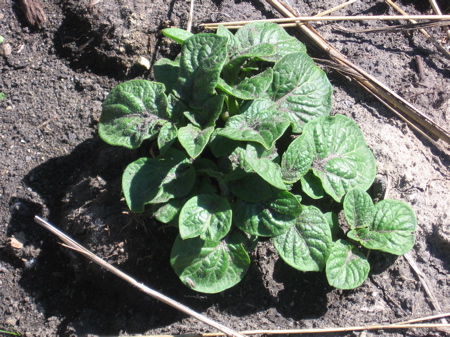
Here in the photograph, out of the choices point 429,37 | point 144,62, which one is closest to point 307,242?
point 144,62

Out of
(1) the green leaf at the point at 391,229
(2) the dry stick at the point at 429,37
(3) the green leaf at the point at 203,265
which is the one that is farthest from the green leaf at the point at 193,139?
(2) the dry stick at the point at 429,37

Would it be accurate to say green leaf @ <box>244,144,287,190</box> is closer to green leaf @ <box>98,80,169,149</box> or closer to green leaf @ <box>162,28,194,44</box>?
green leaf @ <box>98,80,169,149</box>

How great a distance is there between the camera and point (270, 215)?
1.89 m

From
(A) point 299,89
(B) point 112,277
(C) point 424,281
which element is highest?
(A) point 299,89

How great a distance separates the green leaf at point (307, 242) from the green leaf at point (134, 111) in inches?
27.8

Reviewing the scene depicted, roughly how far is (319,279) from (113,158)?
3.68 feet

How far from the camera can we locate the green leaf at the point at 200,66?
6.16ft

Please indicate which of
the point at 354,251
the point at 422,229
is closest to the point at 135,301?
the point at 354,251

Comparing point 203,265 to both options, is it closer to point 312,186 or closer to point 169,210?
point 169,210

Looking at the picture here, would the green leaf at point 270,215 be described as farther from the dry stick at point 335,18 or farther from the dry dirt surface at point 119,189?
the dry stick at point 335,18

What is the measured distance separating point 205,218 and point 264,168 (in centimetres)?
32

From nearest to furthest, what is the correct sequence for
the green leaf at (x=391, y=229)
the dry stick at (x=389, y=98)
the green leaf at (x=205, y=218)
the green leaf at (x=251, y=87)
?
the green leaf at (x=205, y=218), the green leaf at (x=251, y=87), the green leaf at (x=391, y=229), the dry stick at (x=389, y=98)

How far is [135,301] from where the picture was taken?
84.0 inches

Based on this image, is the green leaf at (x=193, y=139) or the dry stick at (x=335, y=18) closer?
the green leaf at (x=193, y=139)
